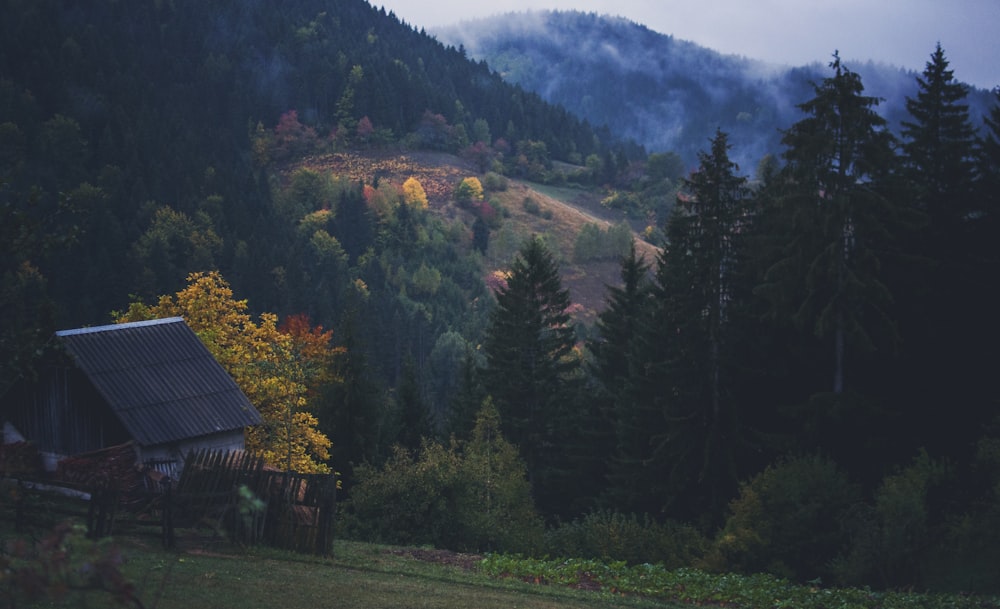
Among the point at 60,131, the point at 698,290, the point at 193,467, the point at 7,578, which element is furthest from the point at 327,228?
the point at 7,578

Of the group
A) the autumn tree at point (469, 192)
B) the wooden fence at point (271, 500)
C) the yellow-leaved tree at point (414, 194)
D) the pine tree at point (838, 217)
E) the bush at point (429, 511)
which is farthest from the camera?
the autumn tree at point (469, 192)

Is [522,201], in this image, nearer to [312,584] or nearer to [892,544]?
[892,544]

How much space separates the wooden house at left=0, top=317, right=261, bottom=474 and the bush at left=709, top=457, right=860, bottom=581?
55.3 feet

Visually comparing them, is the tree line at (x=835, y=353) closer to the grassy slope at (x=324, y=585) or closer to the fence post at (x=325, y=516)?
the grassy slope at (x=324, y=585)

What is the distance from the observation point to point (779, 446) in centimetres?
3472

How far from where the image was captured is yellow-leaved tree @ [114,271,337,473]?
3675 centimetres

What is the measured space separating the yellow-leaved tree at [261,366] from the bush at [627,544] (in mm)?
11638

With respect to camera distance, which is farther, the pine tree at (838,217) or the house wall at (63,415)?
the pine tree at (838,217)

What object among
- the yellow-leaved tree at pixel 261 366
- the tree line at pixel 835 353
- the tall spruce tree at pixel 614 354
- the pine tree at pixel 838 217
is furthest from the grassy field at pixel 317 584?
the tall spruce tree at pixel 614 354

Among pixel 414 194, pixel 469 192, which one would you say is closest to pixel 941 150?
pixel 414 194

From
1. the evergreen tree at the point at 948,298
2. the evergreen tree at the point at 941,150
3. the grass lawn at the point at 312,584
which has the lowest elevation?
the grass lawn at the point at 312,584

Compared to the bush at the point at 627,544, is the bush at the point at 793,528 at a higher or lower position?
higher

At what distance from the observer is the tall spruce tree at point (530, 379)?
50.9 m

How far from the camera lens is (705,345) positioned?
121 feet
